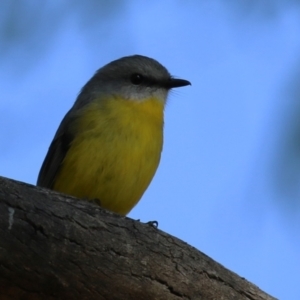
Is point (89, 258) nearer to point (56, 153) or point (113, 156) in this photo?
point (113, 156)

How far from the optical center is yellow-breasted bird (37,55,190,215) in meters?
6.62

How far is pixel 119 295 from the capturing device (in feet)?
16.0

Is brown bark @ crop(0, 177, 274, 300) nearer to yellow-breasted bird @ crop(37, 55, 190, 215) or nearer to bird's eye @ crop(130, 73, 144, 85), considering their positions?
yellow-breasted bird @ crop(37, 55, 190, 215)

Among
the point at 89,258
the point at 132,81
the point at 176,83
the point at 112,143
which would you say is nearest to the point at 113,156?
the point at 112,143

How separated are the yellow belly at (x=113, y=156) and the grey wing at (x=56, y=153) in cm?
10

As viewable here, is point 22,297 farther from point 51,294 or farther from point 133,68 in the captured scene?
point 133,68

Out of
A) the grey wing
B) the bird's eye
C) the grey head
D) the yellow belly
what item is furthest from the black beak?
the grey wing

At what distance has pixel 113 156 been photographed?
6.59 meters

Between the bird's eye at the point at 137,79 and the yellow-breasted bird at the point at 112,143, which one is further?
the bird's eye at the point at 137,79

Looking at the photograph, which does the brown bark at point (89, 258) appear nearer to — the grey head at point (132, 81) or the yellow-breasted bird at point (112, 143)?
the yellow-breasted bird at point (112, 143)

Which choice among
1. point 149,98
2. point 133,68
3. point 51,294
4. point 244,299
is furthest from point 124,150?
point 51,294

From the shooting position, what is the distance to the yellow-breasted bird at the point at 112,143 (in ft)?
21.7

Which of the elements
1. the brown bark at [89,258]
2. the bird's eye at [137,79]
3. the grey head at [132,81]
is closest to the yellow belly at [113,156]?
the grey head at [132,81]

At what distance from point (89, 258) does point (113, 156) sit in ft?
6.09
